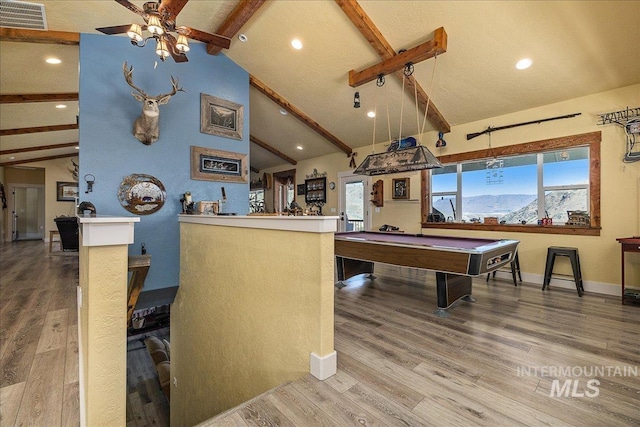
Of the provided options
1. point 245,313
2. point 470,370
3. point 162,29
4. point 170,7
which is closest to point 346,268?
point 245,313

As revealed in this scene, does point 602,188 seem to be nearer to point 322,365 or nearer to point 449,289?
point 449,289

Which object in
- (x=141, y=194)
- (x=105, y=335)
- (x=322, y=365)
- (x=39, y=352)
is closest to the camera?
(x=105, y=335)

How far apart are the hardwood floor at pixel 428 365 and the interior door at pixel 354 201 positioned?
3297 millimetres

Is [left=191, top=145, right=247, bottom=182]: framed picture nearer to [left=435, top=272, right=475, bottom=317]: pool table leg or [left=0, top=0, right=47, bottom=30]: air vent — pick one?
[left=0, top=0, right=47, bottom=30]: air vent

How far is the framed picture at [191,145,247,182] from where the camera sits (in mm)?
4375

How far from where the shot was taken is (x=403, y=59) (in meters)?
3.58

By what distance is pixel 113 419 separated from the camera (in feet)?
4.69

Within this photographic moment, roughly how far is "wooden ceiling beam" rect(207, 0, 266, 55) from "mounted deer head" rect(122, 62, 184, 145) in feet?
2.88

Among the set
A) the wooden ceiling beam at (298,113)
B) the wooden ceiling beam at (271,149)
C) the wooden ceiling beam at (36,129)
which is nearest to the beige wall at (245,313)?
the wooden ceiling beam at (298,113)

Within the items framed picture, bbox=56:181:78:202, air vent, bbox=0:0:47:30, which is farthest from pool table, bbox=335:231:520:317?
framed picture, bbox=56:181:78:202

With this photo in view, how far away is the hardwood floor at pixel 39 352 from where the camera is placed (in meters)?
1.48

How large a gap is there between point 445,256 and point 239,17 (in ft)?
12.5

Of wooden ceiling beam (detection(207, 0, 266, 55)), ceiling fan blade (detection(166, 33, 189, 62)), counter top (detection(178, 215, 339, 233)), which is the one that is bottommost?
counter top (detection(178, 215, 339, 233))

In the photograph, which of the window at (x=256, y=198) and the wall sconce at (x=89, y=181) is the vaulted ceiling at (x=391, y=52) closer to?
the wall sconce at (x=89, y=181)
